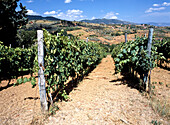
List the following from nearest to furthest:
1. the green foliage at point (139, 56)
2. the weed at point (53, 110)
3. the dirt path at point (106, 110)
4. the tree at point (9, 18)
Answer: the dirt path at point (106, 110) < the weed at point (53, 110) < the green foliage at point (139, 56) < the tree at point (9, 18)

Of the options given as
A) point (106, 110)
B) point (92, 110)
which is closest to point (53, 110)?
point (92, 110)

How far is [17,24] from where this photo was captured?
1389 cm

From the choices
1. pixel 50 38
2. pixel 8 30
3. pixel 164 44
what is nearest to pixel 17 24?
pixel 8 30

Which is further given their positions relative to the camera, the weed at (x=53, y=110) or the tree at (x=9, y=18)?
the tree at (x=9, y=18)

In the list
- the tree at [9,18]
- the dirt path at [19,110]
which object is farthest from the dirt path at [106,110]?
the tree at [9,18]

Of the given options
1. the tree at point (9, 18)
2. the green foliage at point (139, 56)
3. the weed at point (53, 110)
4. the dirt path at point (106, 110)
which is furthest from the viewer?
the tree at point (9, 18)

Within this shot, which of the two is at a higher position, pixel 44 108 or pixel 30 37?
pixel 30 37

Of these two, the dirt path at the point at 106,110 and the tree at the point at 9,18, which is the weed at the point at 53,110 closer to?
the dirt path at the point at 106,110

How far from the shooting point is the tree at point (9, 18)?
1264cm

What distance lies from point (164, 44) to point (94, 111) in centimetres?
912

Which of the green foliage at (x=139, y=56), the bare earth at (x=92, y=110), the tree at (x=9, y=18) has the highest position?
the tree at (x=9, y=18)

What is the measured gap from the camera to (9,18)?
13.0 meters

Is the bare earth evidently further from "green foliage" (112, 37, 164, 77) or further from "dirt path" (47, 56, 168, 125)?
"green foliage" (112, 37, 164, 77)

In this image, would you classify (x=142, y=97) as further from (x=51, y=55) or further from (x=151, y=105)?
(x=51, y=55)
